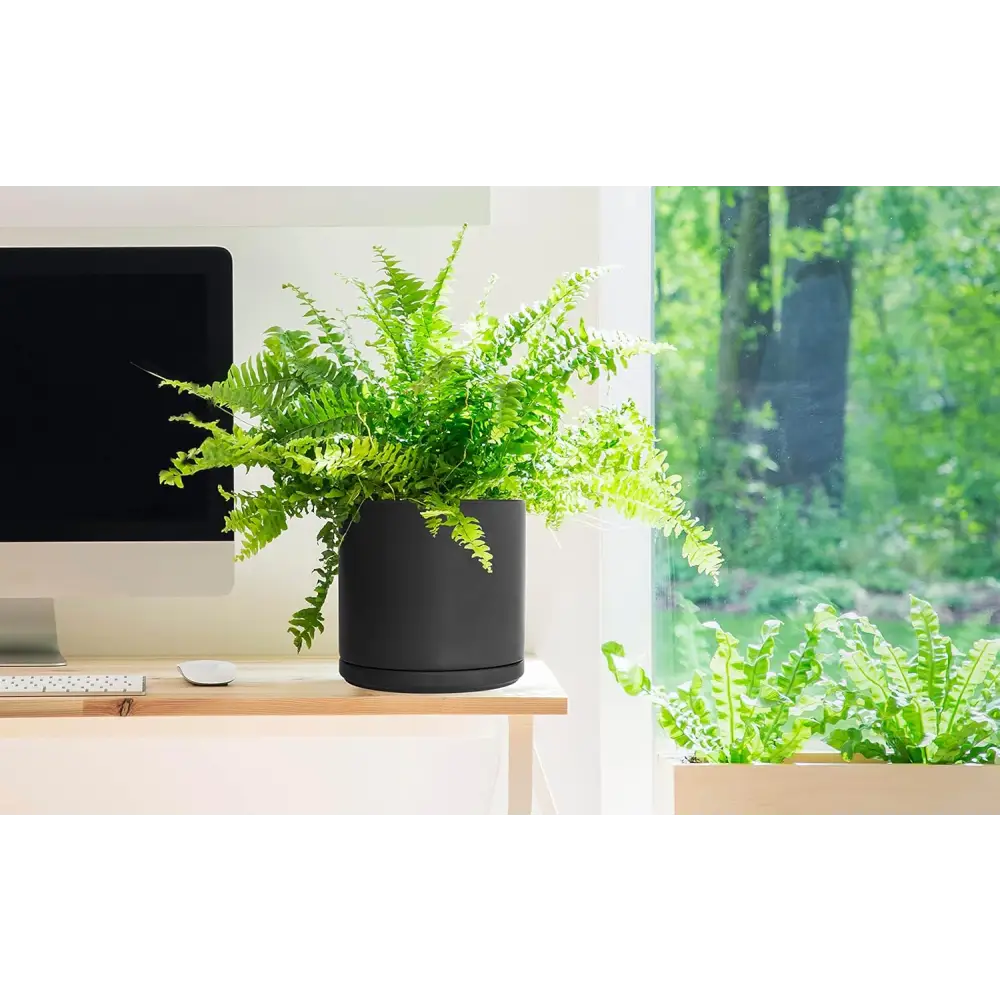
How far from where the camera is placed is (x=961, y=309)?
1.62 m

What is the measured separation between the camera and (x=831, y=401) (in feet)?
5.31

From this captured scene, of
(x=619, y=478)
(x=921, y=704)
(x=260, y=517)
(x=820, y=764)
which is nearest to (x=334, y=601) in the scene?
(x=260, y=517)

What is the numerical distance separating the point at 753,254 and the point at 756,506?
0.39m

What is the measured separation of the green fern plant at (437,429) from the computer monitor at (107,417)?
6.6 inches

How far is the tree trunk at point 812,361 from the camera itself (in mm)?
1611

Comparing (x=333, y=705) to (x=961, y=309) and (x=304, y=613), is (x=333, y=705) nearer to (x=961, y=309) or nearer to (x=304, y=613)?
(x=304, y=613)

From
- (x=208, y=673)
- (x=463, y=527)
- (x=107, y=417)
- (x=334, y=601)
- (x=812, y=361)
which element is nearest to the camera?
(x=463, y=527)

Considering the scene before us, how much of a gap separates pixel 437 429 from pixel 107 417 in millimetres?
461

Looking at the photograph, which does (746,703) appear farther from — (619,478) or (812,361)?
(812,361)

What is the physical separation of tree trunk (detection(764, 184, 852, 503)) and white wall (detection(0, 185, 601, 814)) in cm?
32

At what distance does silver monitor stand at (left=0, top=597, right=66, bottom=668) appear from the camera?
133 cm

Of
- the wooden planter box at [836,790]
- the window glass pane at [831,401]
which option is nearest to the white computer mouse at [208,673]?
the wooden planter box at [836,790]

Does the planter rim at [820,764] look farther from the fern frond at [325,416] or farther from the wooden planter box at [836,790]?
the fern frond at [325,416]
